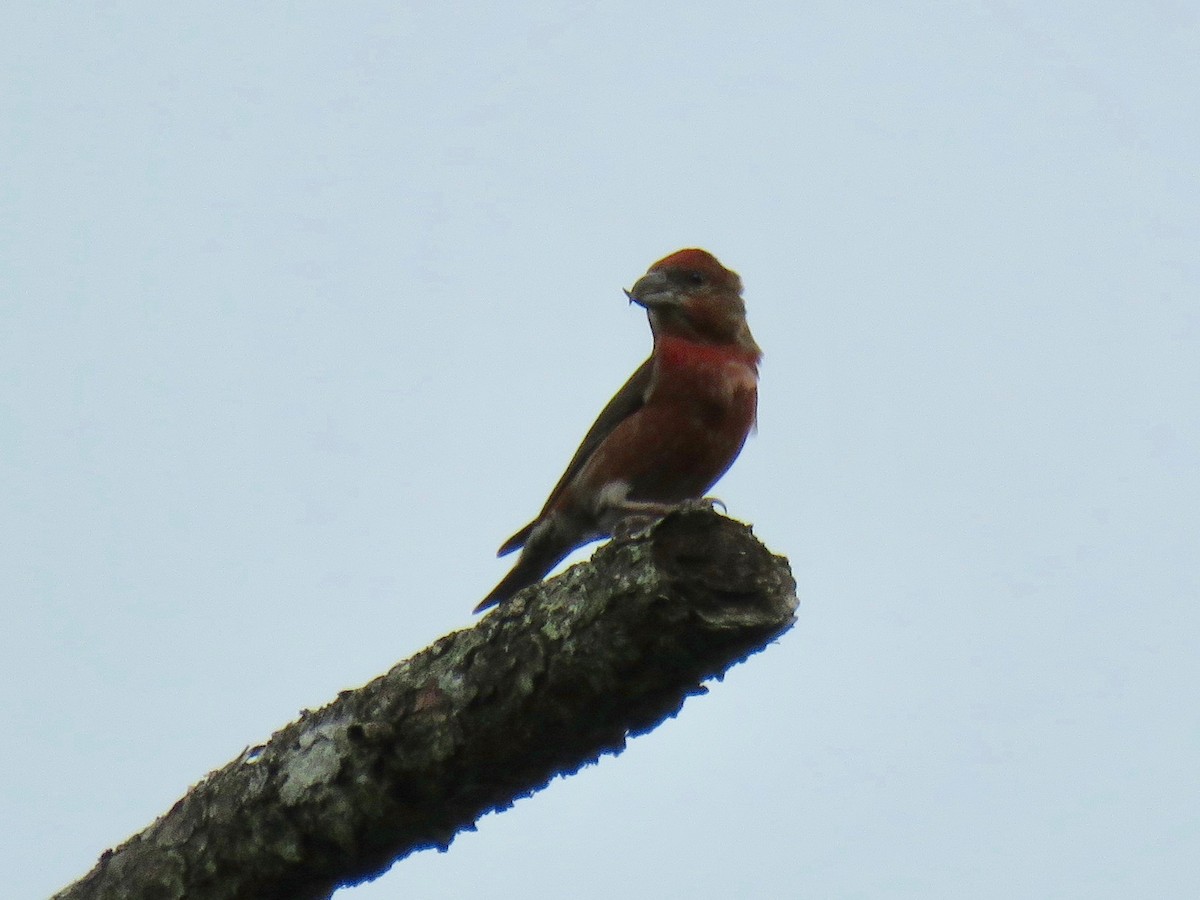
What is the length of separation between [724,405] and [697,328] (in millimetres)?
473

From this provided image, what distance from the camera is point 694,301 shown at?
6.48m

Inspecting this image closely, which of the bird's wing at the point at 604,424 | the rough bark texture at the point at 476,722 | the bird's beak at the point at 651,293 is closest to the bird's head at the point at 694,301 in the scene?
the bird's beak at the point at 651,293

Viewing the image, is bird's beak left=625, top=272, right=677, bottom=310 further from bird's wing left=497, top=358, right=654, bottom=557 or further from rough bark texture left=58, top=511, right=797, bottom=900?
rough bark texture left=58, top=511, right=797, bottom=900

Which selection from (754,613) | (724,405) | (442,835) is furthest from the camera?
(724,405)

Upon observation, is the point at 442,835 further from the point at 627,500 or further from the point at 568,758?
the point at 627,500

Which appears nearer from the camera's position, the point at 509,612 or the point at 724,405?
the point at 509,612

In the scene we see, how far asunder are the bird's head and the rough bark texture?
323 centimetres

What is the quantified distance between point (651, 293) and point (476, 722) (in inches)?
141

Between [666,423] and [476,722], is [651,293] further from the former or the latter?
[476,722]

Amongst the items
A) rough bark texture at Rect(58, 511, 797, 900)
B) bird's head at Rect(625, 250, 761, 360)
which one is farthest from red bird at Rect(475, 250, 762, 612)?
rough bark texture at Rect(58, 511, 797, 900)

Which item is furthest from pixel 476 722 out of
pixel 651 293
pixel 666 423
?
pixel 651 293

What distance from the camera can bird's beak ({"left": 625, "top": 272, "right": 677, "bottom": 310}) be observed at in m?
6.47

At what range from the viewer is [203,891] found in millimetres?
3377

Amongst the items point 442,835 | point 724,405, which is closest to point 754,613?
point 442,835
